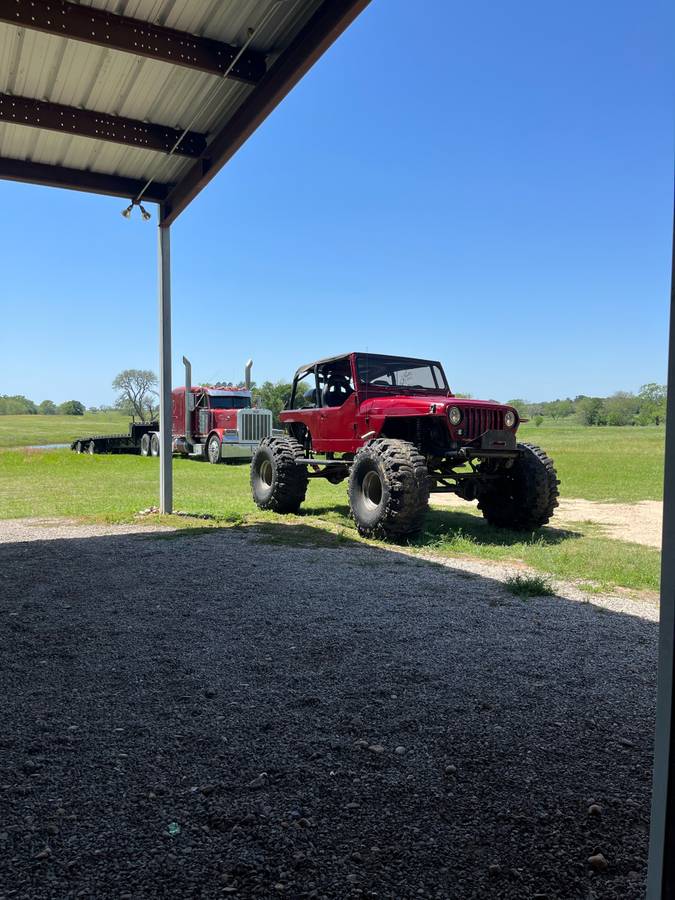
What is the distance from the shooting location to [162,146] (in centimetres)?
636

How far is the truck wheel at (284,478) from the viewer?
27.4 ft

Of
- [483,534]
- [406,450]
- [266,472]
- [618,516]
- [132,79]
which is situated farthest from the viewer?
[266,472]

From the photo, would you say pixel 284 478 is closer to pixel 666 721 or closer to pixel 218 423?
pixel 666 721

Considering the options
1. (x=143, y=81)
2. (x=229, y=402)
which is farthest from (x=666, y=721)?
(x=229, y=402)

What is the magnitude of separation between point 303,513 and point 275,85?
5440 mm

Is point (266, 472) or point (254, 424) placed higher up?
point (254, 424)

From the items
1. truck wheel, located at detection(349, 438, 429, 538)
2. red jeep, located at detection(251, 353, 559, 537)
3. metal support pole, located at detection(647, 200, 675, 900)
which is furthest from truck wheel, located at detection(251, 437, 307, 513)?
metal support pole, located at detection(647, 200, 675, 900)

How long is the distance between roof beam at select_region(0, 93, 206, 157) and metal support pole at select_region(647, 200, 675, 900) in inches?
253

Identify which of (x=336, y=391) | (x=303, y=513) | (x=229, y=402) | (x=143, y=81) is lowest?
(x=303, y=513)

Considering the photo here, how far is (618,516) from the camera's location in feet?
27.8

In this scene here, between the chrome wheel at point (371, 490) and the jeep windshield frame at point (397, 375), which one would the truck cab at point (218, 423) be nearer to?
the jeep windshield frame at point (397, 375)

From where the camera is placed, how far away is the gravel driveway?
62.7 inches

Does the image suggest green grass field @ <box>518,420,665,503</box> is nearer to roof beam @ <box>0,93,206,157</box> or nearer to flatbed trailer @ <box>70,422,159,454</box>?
roof beam @ <box>0,93,206,157</box>

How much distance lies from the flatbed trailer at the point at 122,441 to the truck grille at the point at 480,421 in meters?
17.6
